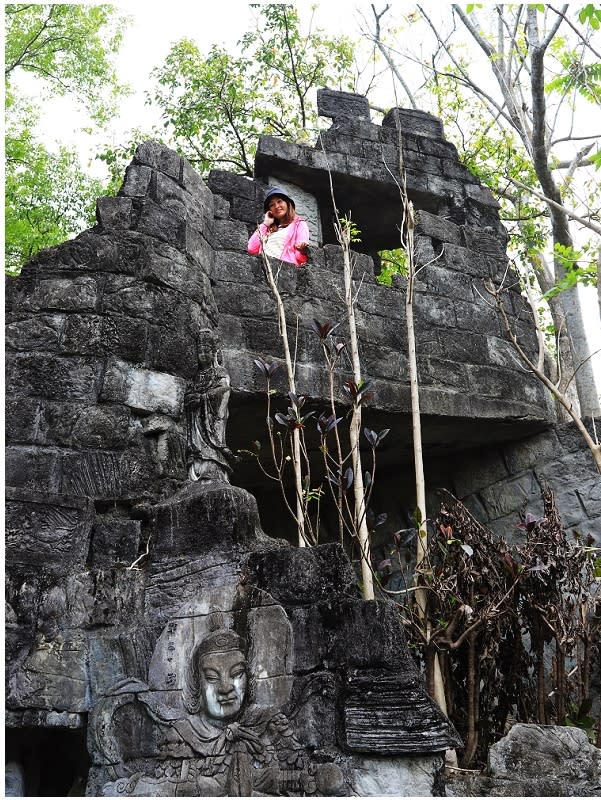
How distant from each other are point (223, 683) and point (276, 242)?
3.58 meters

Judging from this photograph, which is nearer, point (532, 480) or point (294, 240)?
point (294, 240)

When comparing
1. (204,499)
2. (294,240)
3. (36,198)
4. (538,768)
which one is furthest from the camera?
(36,198)

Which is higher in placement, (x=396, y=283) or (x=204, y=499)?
(x=396, y=283)

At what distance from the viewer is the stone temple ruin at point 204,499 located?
3.37 meters

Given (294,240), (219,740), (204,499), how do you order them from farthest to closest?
(294,240) → (204,499) → (219,740)

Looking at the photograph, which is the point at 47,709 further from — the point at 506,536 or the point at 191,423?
the point at 506,536

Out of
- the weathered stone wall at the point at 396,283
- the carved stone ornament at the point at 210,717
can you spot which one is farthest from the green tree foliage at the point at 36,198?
the carved stone ornament at the point at 210,717

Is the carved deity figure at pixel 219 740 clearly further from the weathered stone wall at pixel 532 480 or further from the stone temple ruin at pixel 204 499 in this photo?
the weathered stone wall at pixel 532 480

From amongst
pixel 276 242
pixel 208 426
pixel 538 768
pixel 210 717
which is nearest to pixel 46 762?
pixel 210 717

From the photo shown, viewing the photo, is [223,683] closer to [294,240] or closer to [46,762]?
[46,762]

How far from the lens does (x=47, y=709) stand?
11.6 ft

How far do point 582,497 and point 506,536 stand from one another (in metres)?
0.63

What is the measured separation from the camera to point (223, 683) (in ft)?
11.2

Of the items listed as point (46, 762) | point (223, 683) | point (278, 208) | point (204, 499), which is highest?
point (278, 208)
